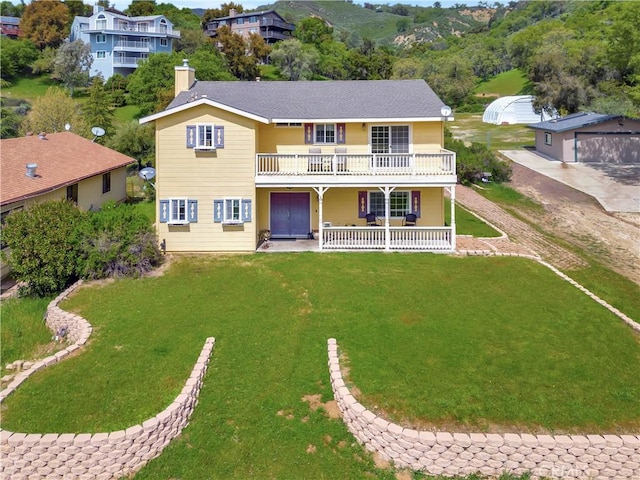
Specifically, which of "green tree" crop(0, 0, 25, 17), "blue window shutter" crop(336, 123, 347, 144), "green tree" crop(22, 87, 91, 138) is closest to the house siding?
"blue window shutter" crop(336, 123, 347, 144)

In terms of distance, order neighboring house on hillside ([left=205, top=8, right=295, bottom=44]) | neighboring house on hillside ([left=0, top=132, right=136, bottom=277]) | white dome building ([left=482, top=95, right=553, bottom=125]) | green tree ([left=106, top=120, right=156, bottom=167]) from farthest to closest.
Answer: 1. neighboring house on hillside ([left=205, top=8, right=295, bottom=44])
2. white dome building ([left=482, top=95, right=553, bottom=125])
3. green tree ([left=106, top=120, right=156, bottom=167])
4. neighboring house on hillside ([left=0, top=132, right=136, bottom=277])

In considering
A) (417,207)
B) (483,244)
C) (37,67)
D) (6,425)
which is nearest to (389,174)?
(417,207)

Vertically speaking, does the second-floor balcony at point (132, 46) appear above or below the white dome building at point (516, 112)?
above

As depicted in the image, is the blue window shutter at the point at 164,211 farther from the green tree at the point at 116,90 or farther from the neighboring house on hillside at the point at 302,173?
the green tree at the point at 116,90

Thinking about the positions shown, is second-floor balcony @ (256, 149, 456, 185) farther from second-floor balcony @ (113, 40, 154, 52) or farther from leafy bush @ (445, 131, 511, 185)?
second-floor balcony @ (113, 40, 154, 52)

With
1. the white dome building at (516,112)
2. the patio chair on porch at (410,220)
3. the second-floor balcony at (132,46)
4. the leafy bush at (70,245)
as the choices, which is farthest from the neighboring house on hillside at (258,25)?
the leafy bush at (70,245)
